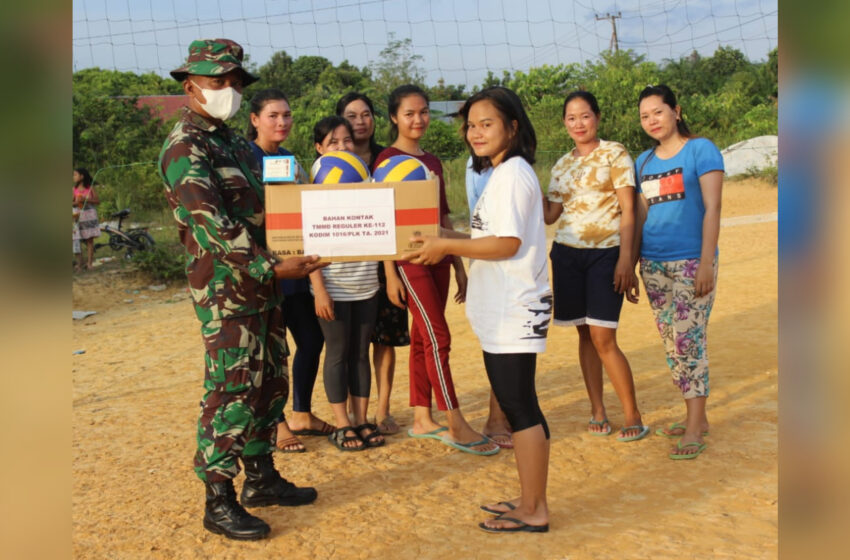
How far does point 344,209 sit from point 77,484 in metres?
2.26

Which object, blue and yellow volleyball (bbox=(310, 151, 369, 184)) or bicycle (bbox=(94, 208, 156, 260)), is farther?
bicycle (bbox=(94, 208, 156, 260))

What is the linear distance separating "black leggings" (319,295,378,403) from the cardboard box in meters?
1.32

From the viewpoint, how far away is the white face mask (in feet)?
11.2

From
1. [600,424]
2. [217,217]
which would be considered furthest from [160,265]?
[217,217]

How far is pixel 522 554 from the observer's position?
338cm

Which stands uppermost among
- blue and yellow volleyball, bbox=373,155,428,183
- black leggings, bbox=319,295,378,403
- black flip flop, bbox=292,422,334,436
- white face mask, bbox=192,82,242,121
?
white face mask, bbox=192,82,242,121

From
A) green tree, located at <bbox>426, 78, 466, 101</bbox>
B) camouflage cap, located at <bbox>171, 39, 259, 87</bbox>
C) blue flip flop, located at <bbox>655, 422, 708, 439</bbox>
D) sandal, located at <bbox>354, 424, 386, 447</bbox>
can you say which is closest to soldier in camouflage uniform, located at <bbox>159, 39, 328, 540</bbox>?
camouflage cap, located at <bbox>171, 39, 259, 87</bbox>

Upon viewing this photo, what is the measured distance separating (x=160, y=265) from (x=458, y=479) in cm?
813

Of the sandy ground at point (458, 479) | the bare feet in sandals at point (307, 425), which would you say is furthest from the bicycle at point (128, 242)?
the bare feet in sandals at point (307, 425)

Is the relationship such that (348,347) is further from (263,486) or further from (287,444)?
(263,486)

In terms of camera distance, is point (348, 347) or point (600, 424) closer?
point (348, 347)

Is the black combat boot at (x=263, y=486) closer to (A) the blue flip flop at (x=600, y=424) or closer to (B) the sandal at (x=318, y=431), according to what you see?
(B) the sandal at (x=318, y=431)

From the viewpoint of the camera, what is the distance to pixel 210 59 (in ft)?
11.2

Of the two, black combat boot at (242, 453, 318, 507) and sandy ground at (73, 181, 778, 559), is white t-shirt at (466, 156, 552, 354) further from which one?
black combat boot at (242, 453, 318, 507)
